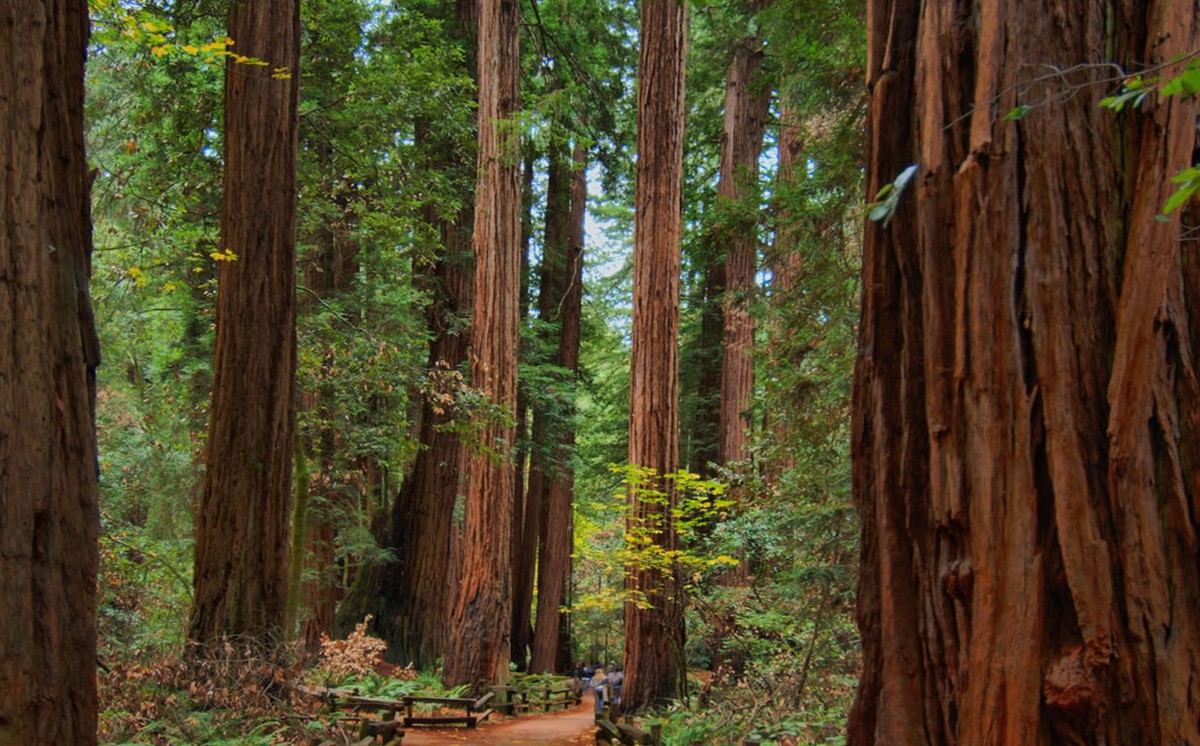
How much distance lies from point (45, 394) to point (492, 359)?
39.2 feet

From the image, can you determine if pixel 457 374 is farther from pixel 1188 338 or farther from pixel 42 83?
pixel 1188 338

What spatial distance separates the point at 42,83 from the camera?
121 inches

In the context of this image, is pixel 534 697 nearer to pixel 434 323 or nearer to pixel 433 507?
pixel 433 507

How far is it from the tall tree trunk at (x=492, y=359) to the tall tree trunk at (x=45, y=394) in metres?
10.8

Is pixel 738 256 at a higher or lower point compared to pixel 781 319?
higher

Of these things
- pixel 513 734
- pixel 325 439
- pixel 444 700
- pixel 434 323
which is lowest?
pixel 513 734

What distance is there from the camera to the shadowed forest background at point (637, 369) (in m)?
2.35

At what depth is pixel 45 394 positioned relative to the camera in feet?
9.70

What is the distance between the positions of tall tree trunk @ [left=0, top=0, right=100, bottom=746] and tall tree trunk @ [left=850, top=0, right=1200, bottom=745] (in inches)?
103

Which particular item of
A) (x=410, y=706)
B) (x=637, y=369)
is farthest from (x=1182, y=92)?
(x=410, y=706)

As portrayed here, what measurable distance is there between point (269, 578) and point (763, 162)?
70.1 feet

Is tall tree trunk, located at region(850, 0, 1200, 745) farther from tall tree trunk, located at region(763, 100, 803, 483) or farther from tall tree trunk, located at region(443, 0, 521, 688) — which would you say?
tall tree trunk, located at region(443, 0, 521, 688)

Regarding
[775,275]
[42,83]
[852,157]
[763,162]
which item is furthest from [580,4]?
[42,83]

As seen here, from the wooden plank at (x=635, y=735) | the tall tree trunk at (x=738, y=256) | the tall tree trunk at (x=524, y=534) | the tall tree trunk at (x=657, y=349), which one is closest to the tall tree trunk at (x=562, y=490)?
the tall tree trunk at (x=524, y=534)
